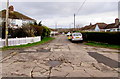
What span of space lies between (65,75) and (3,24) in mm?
12517

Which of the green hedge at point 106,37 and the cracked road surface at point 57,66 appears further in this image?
the green hedge at point 106,37

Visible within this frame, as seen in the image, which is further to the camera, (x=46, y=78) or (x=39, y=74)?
(x=39, y=74)

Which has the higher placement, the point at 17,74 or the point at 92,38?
the point at 92,38

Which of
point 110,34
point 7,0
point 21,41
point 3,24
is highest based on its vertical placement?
point 7,0

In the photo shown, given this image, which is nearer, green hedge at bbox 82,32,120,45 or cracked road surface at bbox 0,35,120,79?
cracked road surface at bbox 0,35,120,79

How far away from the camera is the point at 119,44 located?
12.0 meters

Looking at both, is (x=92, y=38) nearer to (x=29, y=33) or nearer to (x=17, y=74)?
(x=29, y=33)

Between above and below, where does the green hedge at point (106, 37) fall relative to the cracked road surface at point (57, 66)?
above

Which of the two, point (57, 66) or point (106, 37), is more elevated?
point (106, 37)

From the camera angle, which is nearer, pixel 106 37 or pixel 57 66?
pixel 57 66

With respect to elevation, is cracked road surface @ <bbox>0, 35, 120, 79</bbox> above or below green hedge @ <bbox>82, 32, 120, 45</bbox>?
below

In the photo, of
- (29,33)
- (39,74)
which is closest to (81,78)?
(39,74)

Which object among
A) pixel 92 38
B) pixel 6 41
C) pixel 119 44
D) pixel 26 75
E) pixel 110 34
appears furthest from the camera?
pixel 92 38

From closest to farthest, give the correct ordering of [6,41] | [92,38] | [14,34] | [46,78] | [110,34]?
[46,78], [6,41], [110,34], [14,34], [92,38]
